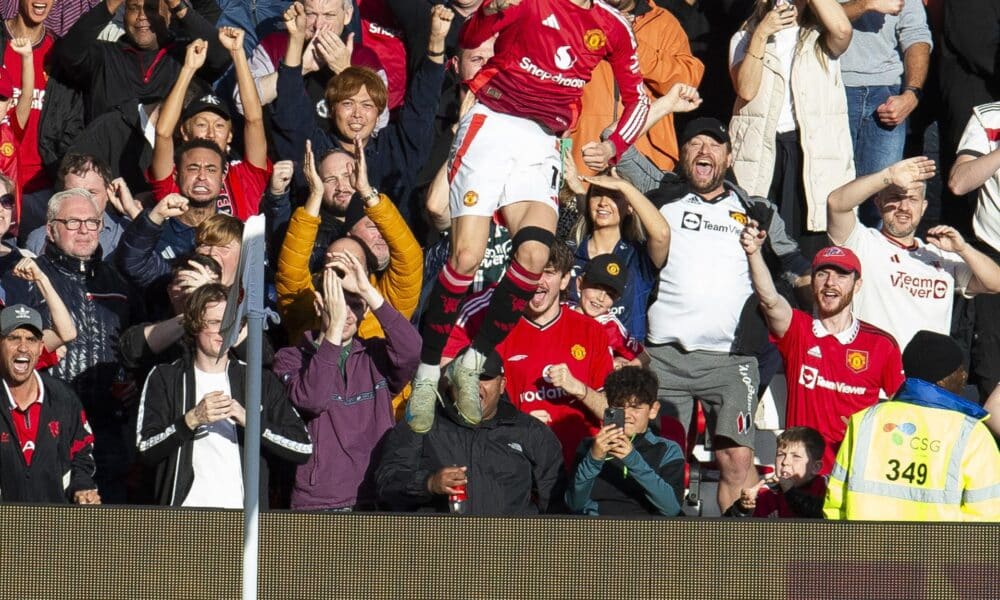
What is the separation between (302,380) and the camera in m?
8.32

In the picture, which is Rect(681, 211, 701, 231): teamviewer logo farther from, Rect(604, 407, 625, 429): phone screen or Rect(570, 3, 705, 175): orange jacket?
Rect(604, 407, 625, 429): phone screen

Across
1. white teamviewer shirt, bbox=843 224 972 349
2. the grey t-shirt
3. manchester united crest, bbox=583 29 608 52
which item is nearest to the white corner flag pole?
manchester united crest, bbox=583 29 608 52

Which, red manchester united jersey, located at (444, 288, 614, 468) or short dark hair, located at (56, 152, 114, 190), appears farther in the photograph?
short dark hair, located at (56, 152, 114, 190)

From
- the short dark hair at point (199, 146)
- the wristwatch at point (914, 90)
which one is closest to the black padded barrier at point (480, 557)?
the short dark hair at point (199, 146)

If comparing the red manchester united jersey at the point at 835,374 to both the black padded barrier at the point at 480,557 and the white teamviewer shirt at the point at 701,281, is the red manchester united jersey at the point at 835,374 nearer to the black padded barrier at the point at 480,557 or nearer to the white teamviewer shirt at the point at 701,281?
the white teamviewer shirt at the point at 701,281

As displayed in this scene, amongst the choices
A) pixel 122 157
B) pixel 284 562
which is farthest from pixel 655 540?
pixel 122 157

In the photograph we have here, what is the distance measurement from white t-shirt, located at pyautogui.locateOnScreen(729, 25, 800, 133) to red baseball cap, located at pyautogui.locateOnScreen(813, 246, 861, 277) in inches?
61.7

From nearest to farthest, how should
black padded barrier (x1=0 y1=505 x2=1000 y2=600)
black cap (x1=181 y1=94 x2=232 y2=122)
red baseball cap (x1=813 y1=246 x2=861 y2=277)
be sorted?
black padded barrier (x1=0 y1=505 x2=1000 y2=600) → red baseball cap (x1=813 y1=246 x2=861 y2=277) → black cap (x1=181 y1=94 x2=232 y2=122)

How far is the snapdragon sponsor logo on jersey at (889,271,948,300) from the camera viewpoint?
9.80 m

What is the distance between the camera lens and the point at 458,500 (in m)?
7.68

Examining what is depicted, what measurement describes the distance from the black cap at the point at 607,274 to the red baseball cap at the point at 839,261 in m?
1.05

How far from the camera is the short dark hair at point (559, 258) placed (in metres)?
8.77

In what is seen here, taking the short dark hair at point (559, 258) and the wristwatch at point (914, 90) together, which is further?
the wristwatch at point (914, 90)

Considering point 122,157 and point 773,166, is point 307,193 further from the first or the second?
point 773,166
